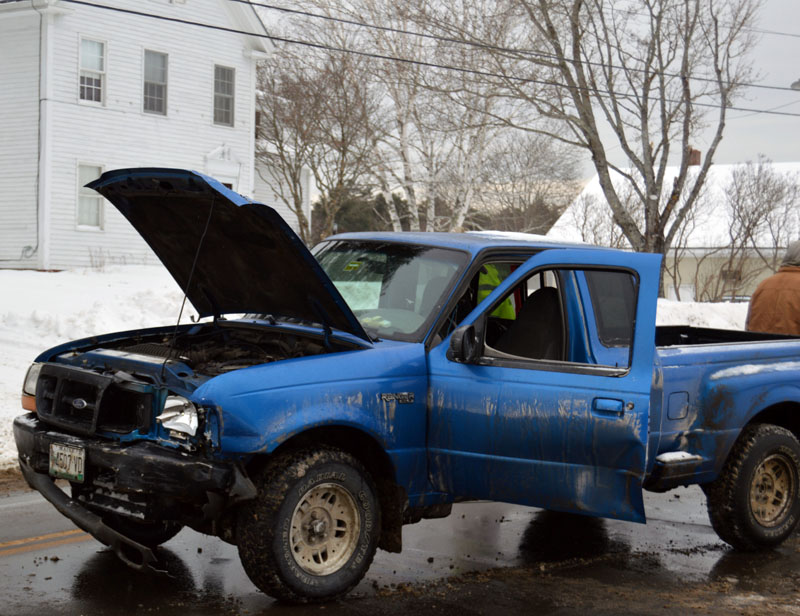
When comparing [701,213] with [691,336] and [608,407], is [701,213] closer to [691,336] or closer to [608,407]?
[691,336]

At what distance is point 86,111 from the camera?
24.8 metres

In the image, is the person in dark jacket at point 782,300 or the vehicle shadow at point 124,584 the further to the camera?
the person in dark jacket at point 782,300

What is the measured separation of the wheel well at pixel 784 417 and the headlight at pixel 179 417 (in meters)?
4.12

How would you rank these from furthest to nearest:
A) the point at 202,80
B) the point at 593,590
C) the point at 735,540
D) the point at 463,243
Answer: the point at 202,80
the point at 735,540
the point at 463,243
the point at 593,590

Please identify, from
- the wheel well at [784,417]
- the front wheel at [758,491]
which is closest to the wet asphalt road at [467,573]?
the front wheel at [758,491]

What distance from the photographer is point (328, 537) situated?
5059mm

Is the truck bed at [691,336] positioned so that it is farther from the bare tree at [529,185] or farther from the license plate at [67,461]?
the bare tree at [529,185]

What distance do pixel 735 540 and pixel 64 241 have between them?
2098 centimetres

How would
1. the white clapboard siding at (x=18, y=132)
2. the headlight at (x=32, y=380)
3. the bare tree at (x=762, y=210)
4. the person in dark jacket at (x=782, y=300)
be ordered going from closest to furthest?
the headlight at (x=32, y=380) < the person in dark jacket at (x=782, y=300) < the white clapboard siding at (x=18, y=132) < the bare tree at (x=762, y=210)

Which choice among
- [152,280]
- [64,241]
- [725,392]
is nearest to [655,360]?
[725,392]

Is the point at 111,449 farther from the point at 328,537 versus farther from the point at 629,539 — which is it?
the point at 629,539

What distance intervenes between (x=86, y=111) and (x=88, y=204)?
2.31 m

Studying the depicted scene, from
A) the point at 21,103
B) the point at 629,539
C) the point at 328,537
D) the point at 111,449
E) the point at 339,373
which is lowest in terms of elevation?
the point at 629,539

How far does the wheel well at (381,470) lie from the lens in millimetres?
5262
